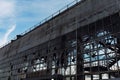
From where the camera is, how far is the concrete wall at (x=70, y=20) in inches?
831

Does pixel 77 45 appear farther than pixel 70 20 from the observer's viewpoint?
No

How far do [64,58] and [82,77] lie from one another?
4.05 metres

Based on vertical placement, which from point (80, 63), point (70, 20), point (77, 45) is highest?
point (70, 20)

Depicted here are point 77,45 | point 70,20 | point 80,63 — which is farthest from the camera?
point 70,20

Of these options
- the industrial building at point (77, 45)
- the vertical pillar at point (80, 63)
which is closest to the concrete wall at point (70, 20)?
the industrial building at point (77, 45)

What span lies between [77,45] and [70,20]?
3.36 m

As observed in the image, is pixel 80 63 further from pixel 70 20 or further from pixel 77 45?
pixel 70 20

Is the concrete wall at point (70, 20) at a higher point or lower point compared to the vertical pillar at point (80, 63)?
higher

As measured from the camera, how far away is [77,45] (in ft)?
77.3

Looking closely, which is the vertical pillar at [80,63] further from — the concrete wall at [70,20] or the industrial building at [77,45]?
the concrete wall at [70,20]

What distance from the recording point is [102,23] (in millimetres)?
21125

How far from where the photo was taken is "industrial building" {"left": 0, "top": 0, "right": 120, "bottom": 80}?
19.8 meters

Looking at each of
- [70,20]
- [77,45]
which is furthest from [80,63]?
[70,20]

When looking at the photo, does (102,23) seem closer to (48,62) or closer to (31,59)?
(48,62)
